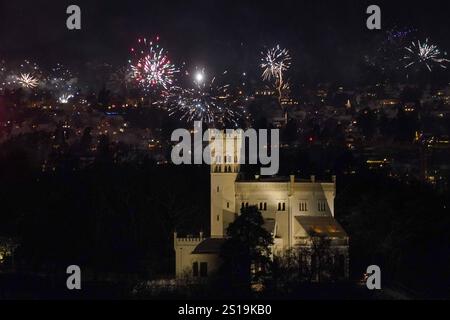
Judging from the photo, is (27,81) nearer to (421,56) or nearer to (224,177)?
(421,56)

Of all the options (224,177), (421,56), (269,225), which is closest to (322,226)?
(269,225)

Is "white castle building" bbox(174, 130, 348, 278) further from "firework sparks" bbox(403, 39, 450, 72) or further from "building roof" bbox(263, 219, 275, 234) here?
"firework sparks" bbox(403, 39, 450, 72)

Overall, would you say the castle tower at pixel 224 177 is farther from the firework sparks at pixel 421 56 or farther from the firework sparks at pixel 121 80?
the firework sparks at pixel 121 80

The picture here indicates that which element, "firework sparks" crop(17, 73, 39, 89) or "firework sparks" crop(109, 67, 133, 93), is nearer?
"firework sparks" crop(17, 73, 39, 89)

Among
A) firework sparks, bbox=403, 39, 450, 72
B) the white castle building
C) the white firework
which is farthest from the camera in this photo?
firework sparks, bbox=403, 39, 450, 72

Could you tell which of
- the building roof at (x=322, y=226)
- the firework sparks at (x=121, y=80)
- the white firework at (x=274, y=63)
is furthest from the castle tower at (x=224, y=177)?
the firework sparks at (x=121, y=80)

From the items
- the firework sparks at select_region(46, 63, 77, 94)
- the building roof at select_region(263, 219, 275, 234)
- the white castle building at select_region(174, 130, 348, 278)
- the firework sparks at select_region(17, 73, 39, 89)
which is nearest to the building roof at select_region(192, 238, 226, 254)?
the white castle building at select_region(174, 130, 348, 278)
